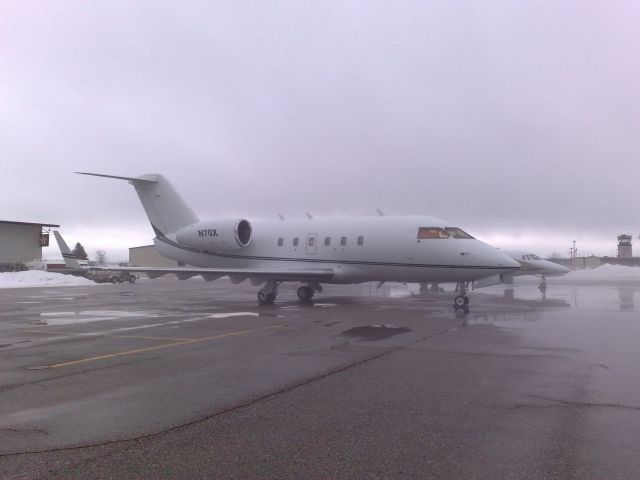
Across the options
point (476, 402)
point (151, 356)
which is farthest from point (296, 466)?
point (151, 356)

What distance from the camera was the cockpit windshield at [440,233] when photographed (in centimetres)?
1730

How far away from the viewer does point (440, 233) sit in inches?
690

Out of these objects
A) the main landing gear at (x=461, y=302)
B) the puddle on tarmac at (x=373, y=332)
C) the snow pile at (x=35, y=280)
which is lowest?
the snow pile at (x=35, y=280)

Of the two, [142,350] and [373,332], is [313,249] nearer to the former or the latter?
[373,332]

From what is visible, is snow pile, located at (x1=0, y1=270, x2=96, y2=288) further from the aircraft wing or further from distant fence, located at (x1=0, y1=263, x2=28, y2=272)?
the aircraft wing

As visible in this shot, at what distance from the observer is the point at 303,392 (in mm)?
5719

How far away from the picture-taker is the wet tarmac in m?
3.70

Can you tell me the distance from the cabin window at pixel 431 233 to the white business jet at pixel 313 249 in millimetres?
35

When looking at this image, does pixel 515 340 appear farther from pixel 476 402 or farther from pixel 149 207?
pixel 149 207

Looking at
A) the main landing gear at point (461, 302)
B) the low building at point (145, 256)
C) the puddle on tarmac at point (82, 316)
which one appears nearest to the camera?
the puddle on tarmac at point (82, 316)

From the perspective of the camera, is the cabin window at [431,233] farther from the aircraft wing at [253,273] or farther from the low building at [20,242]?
the low building at [20,242]

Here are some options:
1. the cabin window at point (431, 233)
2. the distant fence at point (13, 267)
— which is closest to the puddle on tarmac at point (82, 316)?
the cabin window at point (431, 233)

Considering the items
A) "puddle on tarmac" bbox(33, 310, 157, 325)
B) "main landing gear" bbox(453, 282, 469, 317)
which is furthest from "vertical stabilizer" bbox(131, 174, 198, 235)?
"main landing gear" bbox(453, 282, 469, 317)

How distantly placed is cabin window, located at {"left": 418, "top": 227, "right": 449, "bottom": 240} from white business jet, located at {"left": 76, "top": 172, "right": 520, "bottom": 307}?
0.11 ft
